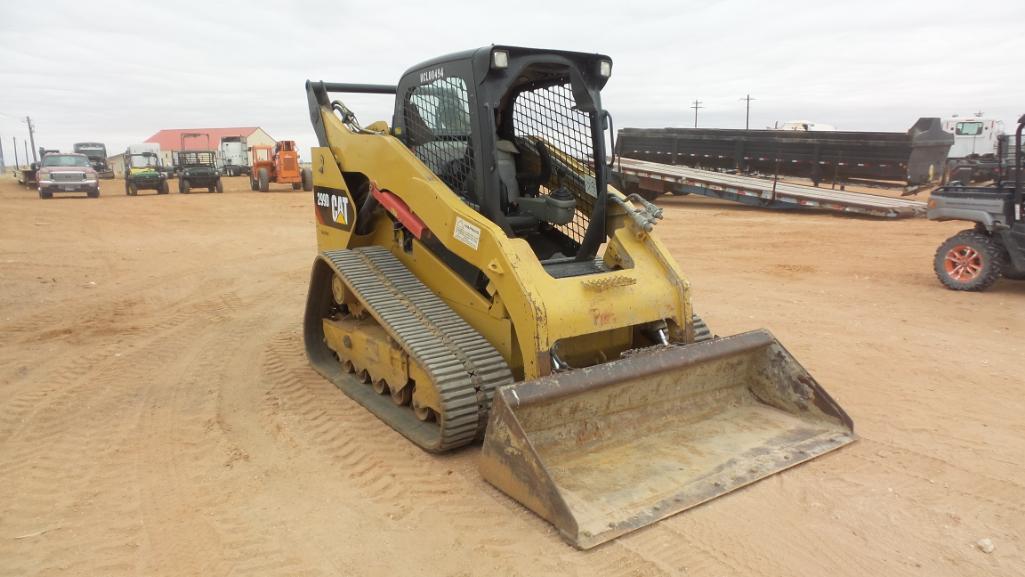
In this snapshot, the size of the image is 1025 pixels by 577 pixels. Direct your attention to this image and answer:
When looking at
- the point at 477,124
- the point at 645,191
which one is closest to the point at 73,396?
the point at 477,124

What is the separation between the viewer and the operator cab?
14.4 ft

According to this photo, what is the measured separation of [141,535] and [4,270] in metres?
8.75

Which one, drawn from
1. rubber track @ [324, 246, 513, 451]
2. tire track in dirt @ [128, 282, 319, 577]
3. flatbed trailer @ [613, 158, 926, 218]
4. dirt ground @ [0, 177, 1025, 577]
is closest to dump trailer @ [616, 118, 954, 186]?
flatbed trailer @ [613, 158, 926, 218]

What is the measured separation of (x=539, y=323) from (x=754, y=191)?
50.6 ft

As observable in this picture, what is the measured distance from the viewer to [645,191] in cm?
2088

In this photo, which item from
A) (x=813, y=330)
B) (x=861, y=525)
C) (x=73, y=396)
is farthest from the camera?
(x=813, y=330)

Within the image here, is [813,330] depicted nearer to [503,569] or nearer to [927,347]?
[927,347]

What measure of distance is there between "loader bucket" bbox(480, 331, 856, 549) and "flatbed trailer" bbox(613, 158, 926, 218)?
1088 centimetres

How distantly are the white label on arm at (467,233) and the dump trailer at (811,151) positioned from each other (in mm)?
17164

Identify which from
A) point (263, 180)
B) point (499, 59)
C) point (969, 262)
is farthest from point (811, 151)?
point (263, 180)

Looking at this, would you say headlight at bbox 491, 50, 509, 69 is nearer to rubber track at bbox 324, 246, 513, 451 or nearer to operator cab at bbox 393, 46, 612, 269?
operator cab at bbox 393, 46, 612, 269

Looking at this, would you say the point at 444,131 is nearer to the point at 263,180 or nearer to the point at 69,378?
the point at 69,378

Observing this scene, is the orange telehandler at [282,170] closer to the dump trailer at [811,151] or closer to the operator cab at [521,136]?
the dump trailer at [811,151]

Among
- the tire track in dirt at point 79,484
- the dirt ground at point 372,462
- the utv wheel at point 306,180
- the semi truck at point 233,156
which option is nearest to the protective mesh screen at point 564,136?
the dirt ground at point 372,462
